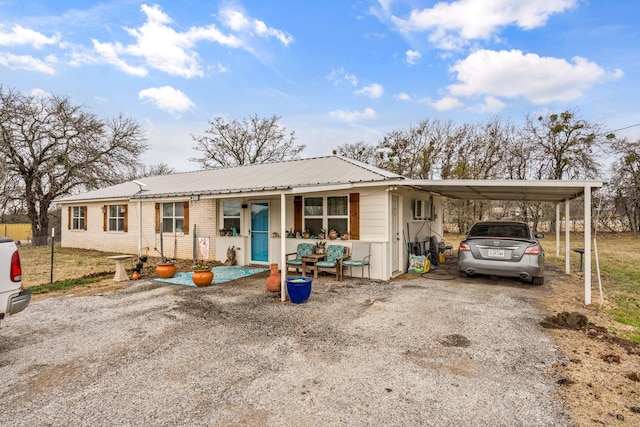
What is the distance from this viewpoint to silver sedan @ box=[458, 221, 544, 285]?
662 centimetres

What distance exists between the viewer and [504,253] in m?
6.75

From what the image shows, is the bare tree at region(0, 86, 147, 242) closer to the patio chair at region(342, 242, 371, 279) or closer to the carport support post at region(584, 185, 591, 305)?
the patio chair at region(342, 242, 371, 279)

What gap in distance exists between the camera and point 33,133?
18109mm

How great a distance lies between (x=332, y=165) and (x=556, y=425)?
26.6 feet

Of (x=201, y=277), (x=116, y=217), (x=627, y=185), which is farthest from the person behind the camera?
(x=627, y=185)

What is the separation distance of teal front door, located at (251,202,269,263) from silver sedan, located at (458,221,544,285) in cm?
542

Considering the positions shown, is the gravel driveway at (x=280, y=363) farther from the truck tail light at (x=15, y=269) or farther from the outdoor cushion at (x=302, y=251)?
the outdoor cushion at (x=302, y=251)

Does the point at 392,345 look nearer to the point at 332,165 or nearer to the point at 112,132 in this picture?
the point at 332,165

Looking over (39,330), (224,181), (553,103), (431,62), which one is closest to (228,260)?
(224,181)

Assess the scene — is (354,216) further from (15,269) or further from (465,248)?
(15,269)

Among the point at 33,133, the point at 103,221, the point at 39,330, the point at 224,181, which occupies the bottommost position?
the point at 39,330

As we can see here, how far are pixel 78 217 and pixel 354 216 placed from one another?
1468 centimetres

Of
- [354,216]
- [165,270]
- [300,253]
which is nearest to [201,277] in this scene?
[165,270]

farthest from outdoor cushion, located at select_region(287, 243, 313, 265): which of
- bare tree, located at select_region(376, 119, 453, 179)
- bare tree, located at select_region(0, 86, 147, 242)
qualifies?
bare tree, located at select_region(0, 86, 147, 242)
